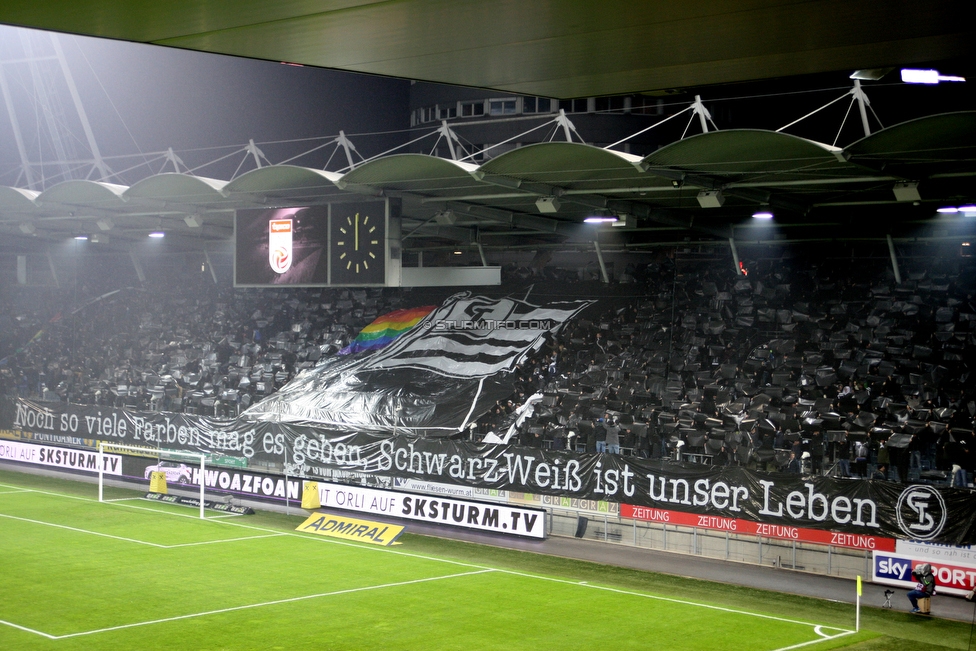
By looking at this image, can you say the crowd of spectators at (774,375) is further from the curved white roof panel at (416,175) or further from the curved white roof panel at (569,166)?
the curved white roof panel at (416,175)

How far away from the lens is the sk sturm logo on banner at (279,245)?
2333 centimetres

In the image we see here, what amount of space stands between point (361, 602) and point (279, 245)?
954 cm

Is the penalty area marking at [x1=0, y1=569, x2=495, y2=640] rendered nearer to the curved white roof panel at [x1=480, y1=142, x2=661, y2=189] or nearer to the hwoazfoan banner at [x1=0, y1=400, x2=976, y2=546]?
the hwoazfoan banner at [x1=0, y1=400, x2=976, y2=546]

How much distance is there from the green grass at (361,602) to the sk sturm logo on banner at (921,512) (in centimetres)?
160

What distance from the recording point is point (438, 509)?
23969 mm

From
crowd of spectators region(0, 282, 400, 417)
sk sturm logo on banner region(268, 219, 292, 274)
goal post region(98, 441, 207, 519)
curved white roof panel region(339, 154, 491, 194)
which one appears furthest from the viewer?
crowd of spectators region(0, 282, 400, 417)

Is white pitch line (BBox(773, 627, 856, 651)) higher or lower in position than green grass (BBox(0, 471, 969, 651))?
higher

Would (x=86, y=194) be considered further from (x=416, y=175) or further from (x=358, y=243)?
(x=416, y=175)

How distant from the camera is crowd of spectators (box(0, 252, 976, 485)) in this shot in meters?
22.9

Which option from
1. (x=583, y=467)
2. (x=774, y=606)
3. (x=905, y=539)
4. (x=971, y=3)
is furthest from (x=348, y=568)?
(x=971, y=3)

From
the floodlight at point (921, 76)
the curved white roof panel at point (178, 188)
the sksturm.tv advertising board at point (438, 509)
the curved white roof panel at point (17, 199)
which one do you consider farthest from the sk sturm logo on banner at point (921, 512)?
the curved white roof panel at point (17, 199)

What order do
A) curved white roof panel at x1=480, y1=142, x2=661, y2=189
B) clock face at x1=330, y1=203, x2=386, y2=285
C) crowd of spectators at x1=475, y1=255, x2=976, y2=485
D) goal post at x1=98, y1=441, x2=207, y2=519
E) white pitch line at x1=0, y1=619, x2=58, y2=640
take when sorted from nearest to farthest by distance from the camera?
white pitch line at x1=0, y1=619, x2=58, y2=640 < curved white roof panel at x1=480, y1=142, x2=661, y2=189 < clock face at x1=330, y1=203, x2=386, y2=285 < crowd of spectators at x1=475, y1=255, x2=976, y2=485 < goal post at x1=98, y1=441, x2=207, y2=519

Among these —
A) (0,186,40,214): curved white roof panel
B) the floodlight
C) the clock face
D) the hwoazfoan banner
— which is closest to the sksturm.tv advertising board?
the hwoazfoan banner

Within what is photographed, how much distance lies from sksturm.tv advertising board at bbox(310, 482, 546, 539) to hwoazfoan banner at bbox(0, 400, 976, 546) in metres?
0.56
